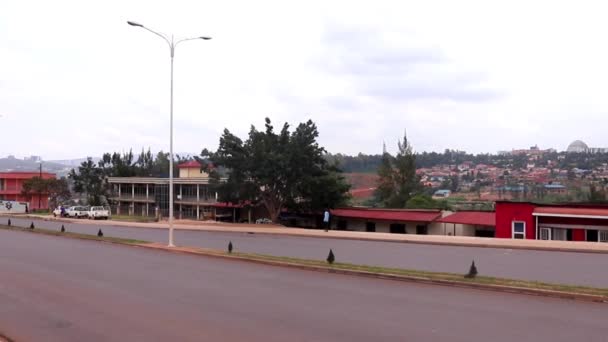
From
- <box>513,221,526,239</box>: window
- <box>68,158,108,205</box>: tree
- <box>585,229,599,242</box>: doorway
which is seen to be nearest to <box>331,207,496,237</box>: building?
<box>513,221,526,239</box>: window

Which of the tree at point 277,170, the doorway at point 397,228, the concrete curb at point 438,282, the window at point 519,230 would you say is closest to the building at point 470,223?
the doorway at point 397,228

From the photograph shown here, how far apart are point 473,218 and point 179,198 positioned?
129 ft

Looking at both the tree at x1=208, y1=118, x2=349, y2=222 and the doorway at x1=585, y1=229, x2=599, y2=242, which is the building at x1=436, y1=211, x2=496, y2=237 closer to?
the doorway at x1=585, y1=229, x2=599, y2=242

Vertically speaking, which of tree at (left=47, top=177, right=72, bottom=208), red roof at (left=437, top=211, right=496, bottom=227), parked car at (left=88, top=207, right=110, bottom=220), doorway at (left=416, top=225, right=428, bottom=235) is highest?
tree at (left=47, top=177, right=72, bottom=208)

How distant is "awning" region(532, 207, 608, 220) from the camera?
99.8 feet

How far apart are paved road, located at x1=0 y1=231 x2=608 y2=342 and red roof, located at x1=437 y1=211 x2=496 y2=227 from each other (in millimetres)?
24698

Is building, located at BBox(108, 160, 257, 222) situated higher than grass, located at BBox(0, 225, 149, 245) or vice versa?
building, located at BBox(108, 160, 257, 222)

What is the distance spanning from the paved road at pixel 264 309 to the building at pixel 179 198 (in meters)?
40.7

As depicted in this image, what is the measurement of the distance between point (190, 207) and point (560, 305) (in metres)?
60.3

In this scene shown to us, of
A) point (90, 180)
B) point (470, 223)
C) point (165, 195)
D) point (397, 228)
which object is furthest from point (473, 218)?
point (90, 180)

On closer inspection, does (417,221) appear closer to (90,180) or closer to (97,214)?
(97,214)

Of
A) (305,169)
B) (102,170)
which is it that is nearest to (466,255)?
(305,169)

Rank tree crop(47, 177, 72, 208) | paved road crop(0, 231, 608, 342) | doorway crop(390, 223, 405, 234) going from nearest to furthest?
paved road crop(0, 231, 608, 342) → doorway crop(390, 223, 405, 234) → tree crop(47, 177, 72, 208)

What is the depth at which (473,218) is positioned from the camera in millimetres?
40188
